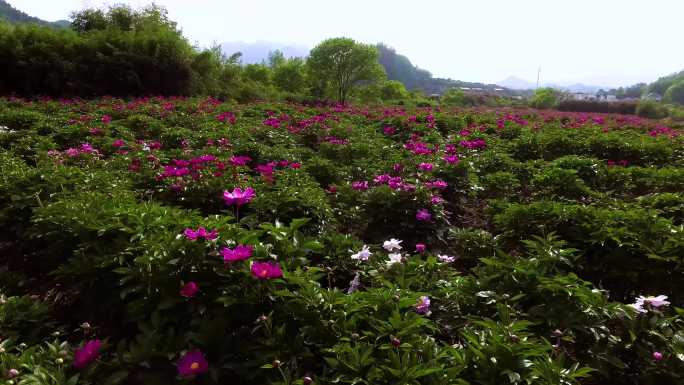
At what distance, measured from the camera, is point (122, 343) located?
1735mm

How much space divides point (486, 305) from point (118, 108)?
938 centimetres

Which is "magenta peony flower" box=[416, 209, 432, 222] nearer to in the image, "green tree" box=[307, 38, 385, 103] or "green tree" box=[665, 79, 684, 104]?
"green tree" box=[307, 38, 385, 103]

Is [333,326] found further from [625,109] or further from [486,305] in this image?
[625,109]

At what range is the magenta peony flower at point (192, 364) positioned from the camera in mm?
1517

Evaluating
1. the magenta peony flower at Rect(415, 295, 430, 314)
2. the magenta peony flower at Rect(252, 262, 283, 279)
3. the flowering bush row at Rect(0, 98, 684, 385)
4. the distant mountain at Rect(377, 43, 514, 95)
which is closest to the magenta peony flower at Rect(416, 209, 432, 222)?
the flowering bush row at Rect(0, 98, 684, 385)

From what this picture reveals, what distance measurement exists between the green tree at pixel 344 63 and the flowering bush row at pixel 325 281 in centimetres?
2677

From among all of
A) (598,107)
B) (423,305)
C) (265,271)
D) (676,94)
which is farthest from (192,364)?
(676,94)

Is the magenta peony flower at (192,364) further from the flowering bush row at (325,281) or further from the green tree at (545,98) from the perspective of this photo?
the green tree at (545,98)

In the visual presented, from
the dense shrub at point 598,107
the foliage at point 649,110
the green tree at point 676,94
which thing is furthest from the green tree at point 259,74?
the green tree at point 676,94

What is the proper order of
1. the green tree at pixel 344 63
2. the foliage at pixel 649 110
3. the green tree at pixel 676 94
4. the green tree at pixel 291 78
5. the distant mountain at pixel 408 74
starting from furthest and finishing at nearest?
the distant mountain at pixel 408 74 < the green tree at pixel 676 94 < the green tree at pixel 291 78 < the foliage at pixel 649 110 < the green tree at pixel 344 63

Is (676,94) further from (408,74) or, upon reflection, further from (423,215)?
(423,215)

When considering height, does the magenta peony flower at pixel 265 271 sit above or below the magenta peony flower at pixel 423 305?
above

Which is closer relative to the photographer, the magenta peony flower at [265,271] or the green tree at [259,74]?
the magenta peony flower at [265,271]

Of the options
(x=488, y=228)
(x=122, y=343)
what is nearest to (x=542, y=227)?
(x=488, y=228)
